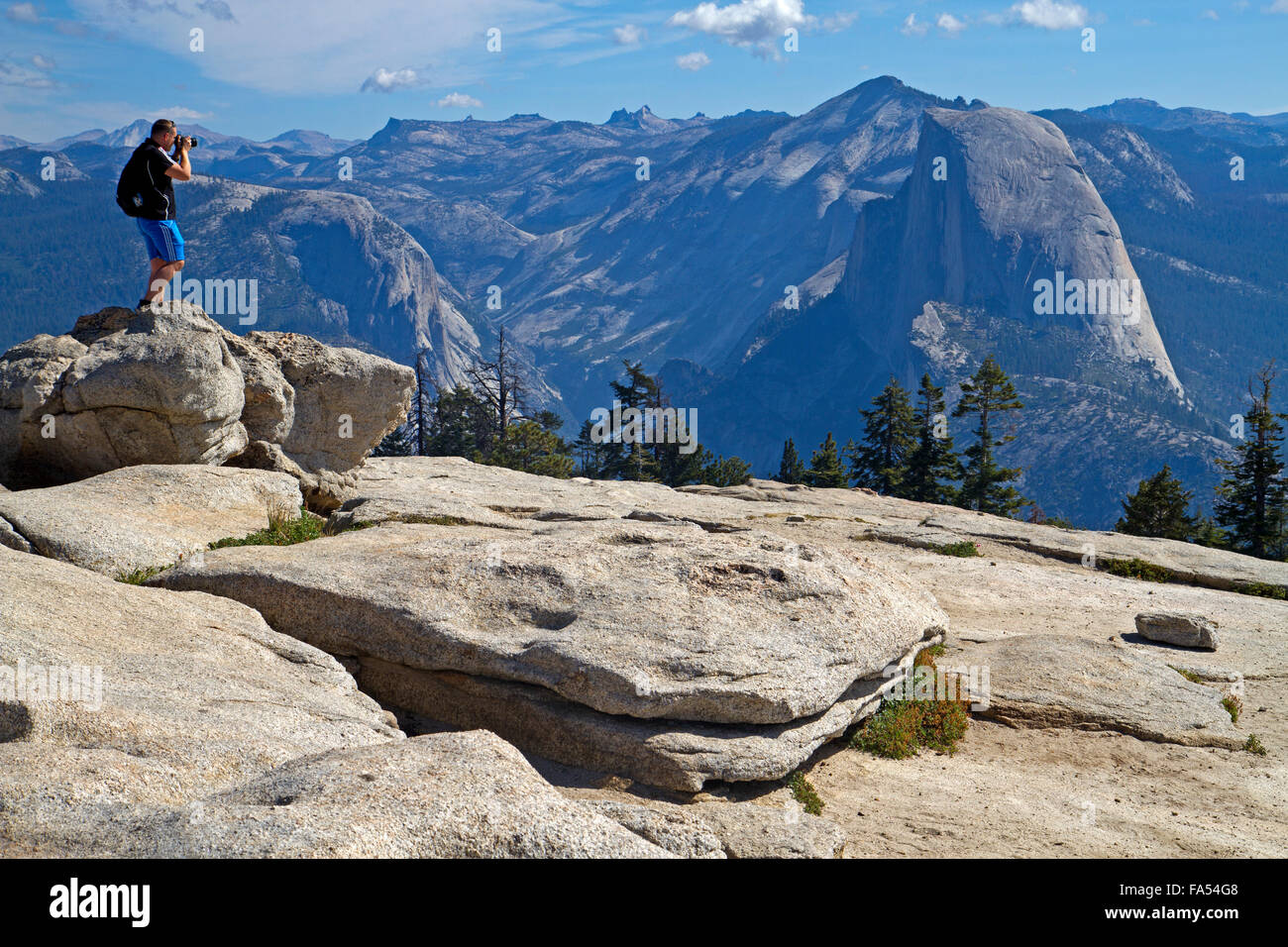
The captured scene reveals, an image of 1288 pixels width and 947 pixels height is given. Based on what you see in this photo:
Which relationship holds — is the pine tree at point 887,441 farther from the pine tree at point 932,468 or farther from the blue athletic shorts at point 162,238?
the blue athletic shorts at point 162,238

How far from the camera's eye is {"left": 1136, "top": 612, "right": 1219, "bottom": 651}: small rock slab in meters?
18.2

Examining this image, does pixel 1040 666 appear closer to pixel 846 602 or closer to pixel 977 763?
pixel 977 763

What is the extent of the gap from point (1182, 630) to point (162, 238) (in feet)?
69.7

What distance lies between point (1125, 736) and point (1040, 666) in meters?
1.88

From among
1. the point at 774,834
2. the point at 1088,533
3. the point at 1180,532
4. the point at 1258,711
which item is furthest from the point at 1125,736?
the point at 1180,532

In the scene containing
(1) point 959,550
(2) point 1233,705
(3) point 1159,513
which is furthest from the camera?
(3) point 1159,513

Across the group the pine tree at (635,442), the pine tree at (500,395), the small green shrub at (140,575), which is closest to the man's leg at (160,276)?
the small green shrub at (140,575)

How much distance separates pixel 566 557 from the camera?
13594mm

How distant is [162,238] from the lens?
19.1 meters

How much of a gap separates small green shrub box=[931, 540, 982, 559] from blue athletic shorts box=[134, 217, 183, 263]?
2016cm

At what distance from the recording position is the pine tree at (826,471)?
239 ft

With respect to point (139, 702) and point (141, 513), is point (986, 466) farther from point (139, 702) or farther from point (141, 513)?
point (139, 702)

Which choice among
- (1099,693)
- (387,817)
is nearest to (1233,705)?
(1099,693)

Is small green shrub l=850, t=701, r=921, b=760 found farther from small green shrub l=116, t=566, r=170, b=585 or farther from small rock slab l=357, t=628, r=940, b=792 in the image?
small green shrub l=116, t=566, r=170, b=585
